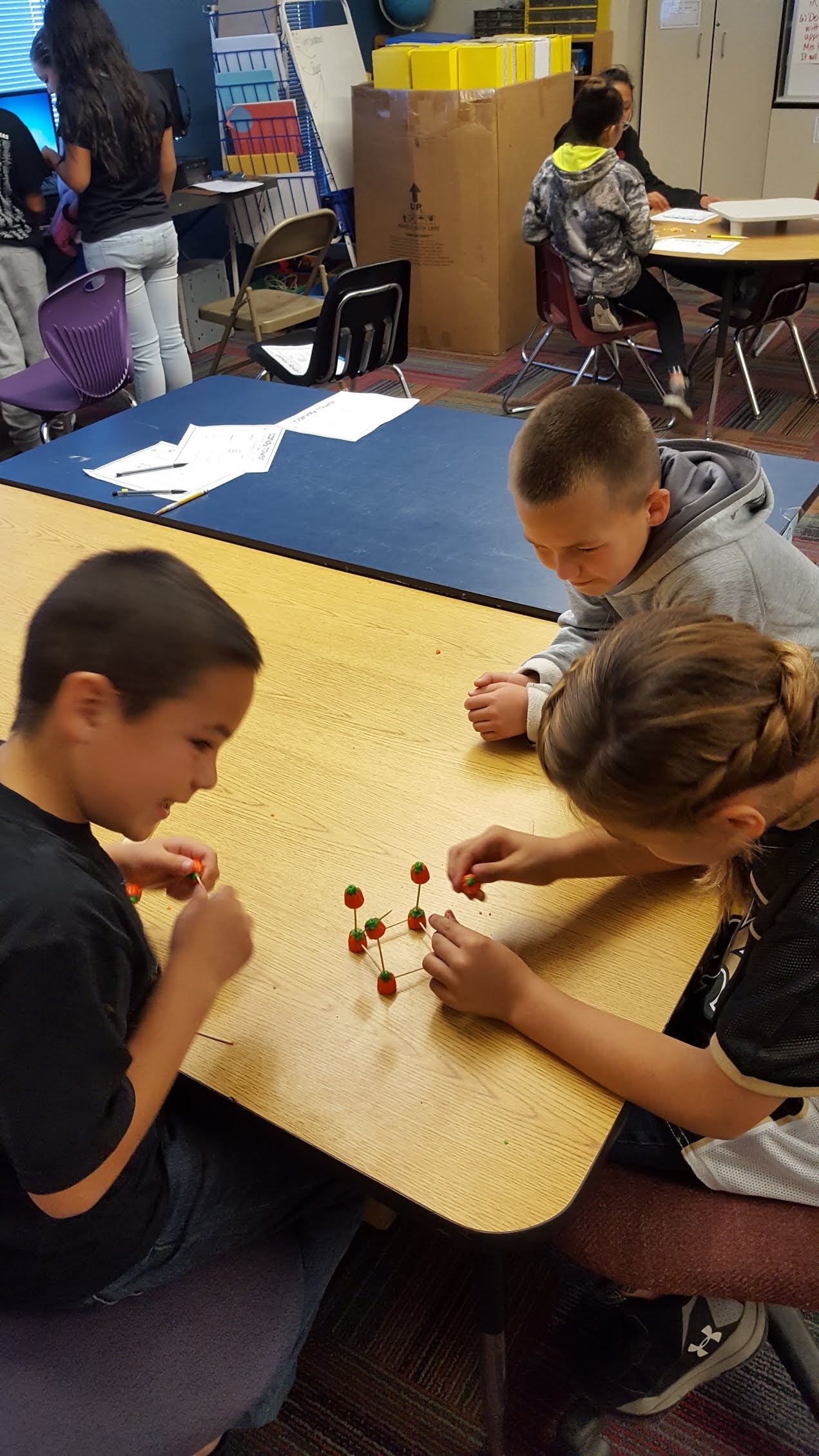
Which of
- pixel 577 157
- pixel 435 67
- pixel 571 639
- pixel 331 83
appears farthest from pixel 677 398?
pixel 571 639

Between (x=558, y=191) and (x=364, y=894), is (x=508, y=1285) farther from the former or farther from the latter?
(x=558, y=191)

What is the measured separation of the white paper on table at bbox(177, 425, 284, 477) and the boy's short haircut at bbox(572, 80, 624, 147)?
8.11ft

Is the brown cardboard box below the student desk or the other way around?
the other way around

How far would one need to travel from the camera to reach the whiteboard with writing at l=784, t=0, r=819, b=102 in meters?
5.56

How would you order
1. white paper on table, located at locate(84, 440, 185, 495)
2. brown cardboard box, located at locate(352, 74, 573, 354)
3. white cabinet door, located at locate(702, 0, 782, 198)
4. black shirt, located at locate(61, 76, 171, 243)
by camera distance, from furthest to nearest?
1. white cabinet door, located at locate(702, 0, 782, 198)
2. brown cardboard box, located at locate(352, 74, 573, 354)
3. black shirt, located at locate(61, 76, 171, 243)
4. white paper on table, located at locate(84, 440, 185, 495)

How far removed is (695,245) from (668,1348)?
3.65 m

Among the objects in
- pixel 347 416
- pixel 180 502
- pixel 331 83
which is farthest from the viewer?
pixel 331 83

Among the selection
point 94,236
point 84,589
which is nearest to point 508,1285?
point 84,589

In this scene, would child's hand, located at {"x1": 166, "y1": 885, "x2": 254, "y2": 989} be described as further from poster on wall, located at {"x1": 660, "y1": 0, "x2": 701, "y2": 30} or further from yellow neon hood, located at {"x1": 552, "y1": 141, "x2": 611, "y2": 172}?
poster on wall, located at {"x1": 660, "y1": 0, "x2": 701, "y2": 30}

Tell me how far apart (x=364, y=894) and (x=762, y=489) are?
73cm

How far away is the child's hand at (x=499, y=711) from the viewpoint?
1.22 metres

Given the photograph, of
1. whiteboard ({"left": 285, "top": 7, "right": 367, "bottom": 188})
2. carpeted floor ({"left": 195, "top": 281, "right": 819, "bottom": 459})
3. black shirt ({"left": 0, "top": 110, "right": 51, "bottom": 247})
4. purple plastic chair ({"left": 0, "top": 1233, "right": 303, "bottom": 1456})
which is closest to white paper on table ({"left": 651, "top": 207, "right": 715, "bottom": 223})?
carpeted floor ({"left": 195, "top": 281, "right": 819, "bottom": 459})

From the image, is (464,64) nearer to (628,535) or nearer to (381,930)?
(628,535)

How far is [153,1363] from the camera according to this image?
0.85 metres
